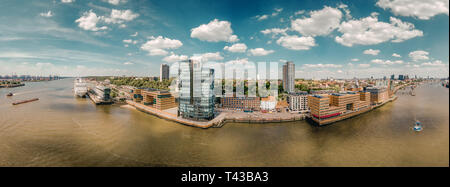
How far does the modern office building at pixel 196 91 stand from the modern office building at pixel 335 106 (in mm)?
10817

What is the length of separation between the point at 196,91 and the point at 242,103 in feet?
24.8

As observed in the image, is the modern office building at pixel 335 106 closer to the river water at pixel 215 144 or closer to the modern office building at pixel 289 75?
the river water at pixel 215 144

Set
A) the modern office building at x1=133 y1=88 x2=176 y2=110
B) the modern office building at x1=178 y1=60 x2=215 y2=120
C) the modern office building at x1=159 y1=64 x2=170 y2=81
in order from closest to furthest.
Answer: the modern office building at x1=178 y1=60 x2=215 y2=120 < the modern office building at x1=133 y1=88 x2=176 y2=110 < the modern office building at x1=159 y1=64 x2=170 y2=81

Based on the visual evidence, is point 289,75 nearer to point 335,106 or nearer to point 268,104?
point 335,106

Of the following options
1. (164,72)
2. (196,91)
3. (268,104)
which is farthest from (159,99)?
(164,72)

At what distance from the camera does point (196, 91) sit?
54.9 ft

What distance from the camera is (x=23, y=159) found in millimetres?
8734

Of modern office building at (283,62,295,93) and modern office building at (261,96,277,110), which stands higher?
modern office building at (283,62,295,93)

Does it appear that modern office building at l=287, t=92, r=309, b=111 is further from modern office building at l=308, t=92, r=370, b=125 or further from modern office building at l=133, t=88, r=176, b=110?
modern office building at l=133, t=88, r=176, b=110

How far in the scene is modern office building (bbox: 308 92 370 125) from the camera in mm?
16062

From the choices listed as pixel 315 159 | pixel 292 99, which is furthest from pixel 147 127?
pixel 292 99

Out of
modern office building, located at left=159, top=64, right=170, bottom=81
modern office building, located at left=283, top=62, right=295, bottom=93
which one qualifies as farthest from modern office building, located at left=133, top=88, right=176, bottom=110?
modern office building, located at left=159, top=64, right=170, bottom=81

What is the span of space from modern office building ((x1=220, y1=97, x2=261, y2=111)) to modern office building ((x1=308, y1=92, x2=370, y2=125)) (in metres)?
6.33
